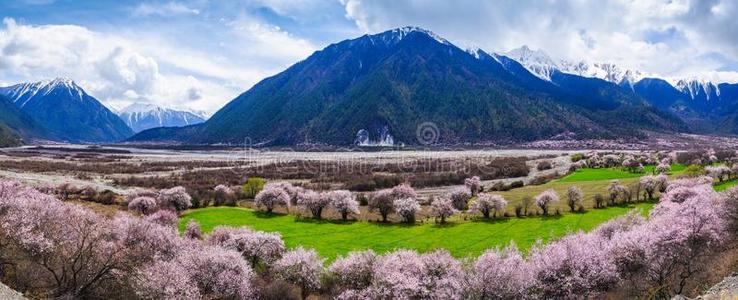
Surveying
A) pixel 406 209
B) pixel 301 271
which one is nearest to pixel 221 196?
pixel 406 209

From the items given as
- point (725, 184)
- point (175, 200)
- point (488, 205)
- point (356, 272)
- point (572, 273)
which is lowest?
point (356, 272)

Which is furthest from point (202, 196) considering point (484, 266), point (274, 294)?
point (484, 266)

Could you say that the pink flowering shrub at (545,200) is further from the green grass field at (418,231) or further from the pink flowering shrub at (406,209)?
the pink flowering shrub at (406,209)

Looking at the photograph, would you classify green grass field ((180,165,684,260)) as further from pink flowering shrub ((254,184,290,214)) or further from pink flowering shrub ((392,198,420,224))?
pink flowering shrub ((254,184,290,214))

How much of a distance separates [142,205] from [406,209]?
28.5m

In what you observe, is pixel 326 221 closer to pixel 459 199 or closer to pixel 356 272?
pixel 459 199

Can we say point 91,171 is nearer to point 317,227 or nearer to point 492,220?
point 317,227

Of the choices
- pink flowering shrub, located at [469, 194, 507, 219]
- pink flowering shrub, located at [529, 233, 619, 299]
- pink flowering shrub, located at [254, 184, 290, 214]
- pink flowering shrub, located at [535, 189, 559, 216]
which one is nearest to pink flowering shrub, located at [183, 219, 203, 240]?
pink flowering shrub, located at [254, 184, 290, 214]

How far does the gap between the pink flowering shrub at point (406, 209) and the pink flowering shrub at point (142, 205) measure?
26664 millimetres

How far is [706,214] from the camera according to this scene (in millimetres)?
25672

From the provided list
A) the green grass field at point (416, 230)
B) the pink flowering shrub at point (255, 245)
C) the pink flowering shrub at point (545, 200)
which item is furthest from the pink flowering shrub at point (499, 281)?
the pink flowering shrub at point (545, 200)

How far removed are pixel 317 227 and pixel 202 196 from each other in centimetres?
2600

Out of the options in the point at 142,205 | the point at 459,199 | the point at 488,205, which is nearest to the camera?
the point at 488,205

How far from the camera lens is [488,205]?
49.5 metres
